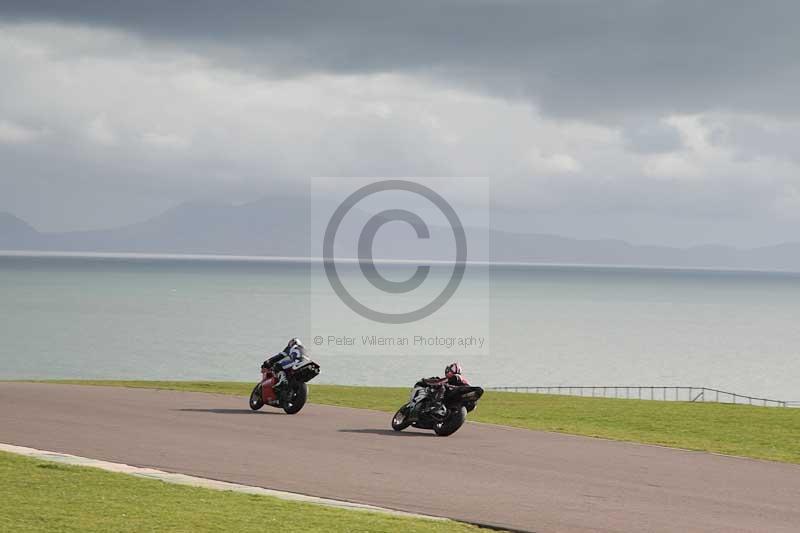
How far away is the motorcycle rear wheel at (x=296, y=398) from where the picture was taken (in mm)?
31141

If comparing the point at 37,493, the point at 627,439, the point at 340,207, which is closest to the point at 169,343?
the point at 340,207

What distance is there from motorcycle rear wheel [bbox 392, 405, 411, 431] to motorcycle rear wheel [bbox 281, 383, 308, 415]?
4295 millimetres

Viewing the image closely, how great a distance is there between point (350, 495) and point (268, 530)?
12.0ft

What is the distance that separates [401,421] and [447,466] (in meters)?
6.43

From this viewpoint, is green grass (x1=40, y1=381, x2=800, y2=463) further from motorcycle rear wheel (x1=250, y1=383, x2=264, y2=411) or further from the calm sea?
the calm sea

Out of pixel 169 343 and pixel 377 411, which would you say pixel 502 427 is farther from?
pixel 169 343

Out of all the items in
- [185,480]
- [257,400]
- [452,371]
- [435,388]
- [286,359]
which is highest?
[286,359]

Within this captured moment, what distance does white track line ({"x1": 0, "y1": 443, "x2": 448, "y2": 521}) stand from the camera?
53.2ft

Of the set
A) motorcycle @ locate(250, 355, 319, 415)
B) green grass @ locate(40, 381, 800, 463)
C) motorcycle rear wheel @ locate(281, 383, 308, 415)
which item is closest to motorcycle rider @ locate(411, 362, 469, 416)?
Result: green grass @ locate(40, 381, 800, 463)

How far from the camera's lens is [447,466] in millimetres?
21281

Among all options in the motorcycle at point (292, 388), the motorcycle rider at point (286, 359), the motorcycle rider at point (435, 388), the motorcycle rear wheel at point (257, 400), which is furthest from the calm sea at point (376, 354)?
the motorcycle rider at point (435, 388)

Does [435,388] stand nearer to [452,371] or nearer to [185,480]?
[452,371]

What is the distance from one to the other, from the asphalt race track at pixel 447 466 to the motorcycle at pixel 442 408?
1.16 ft

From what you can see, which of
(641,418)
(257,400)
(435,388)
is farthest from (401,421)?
(641,418)
